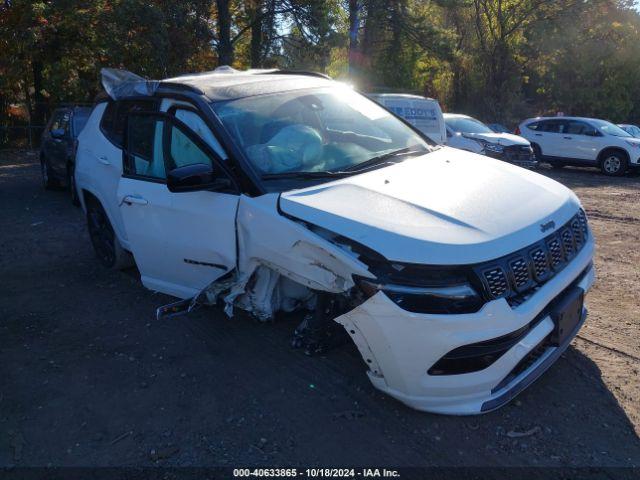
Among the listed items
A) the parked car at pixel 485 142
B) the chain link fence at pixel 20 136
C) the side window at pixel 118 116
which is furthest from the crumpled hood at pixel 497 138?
the chain link fence at pixel 20 136

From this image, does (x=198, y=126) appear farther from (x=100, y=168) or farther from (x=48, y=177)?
(x=48, y=177)

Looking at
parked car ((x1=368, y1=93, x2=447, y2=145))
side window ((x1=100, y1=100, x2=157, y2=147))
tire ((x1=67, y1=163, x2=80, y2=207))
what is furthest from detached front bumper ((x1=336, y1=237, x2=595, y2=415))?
parked car ((x1=368, y1=93, x2=447, y2=145))

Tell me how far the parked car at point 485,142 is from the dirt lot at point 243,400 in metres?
10.2

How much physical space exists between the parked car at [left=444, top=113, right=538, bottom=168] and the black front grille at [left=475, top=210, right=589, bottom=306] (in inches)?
463

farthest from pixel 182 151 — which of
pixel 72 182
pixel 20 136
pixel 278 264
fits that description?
pixel 20 136

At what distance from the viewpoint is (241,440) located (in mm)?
3129

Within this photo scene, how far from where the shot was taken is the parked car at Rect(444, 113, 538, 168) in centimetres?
1508

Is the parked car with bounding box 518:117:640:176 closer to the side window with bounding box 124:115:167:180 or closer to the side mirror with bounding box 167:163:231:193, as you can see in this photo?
the side window with bounding box 124:115:167:180

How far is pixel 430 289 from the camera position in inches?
113

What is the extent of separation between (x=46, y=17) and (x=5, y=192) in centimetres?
1038

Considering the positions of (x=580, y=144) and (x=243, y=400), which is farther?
(x=580, y=144)

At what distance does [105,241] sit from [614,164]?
15352 millimetres

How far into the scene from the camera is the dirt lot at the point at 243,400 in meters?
3.01

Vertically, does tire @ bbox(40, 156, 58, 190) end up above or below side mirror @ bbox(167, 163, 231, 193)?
below
